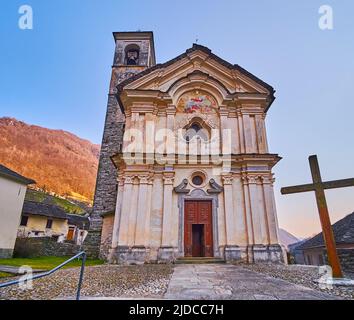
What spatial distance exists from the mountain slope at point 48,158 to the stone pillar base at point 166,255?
6491 centimetres

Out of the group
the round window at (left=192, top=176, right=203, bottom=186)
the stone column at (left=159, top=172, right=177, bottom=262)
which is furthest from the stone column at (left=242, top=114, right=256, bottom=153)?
the stone column at (left=159, top=172, right=177, bottom=262)

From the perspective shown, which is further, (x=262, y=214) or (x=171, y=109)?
(x=171, y=109)

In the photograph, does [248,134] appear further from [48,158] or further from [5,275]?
[48,158]

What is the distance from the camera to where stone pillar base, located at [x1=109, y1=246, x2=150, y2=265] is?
1073 cm

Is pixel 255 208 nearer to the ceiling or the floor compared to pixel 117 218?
nearer to the ceiling

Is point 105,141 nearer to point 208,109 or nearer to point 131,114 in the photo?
point 131,114

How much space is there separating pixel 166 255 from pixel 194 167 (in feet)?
15.1

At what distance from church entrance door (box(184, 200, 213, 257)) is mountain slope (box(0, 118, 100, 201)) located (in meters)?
64.8

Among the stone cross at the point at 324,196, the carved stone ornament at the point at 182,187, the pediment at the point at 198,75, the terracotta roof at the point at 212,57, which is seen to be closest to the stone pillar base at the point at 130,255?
the carved stone ornament at the point at 182,187

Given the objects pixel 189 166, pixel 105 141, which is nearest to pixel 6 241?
pixel 105 141

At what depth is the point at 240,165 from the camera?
12586 millimetres

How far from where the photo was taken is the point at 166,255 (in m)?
10.9

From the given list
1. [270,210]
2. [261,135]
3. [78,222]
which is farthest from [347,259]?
[78,222]

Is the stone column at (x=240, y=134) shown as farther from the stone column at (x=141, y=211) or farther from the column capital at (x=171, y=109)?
the stone column at (x=141, y=211)
